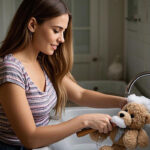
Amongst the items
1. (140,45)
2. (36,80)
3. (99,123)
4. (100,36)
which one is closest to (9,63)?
(36,80)

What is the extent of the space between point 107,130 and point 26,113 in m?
0.28

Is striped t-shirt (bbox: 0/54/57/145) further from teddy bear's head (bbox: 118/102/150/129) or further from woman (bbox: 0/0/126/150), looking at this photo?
teddy bear's head (bbox: 118/102/150/129)

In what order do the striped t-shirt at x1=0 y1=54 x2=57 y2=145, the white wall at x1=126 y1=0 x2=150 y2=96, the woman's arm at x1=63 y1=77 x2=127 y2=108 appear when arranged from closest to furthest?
the striped t-shirt at x1=0 y1=54 x2=57 y2=145
the woman's arm at x1=63 y1=77 x2=127 y2=108
the white wall at x1=126 y1=0 x2=150 y2=96

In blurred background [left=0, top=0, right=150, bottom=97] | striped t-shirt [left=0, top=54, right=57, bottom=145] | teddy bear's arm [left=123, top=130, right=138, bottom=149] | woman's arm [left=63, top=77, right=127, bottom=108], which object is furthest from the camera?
blurred background [left=0, top=0, right=150, bottom=97]

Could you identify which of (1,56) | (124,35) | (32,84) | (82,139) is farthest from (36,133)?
(124,35)

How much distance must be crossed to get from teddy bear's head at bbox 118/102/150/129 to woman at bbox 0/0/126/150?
5 cm

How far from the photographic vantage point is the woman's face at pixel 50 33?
3.54 ft

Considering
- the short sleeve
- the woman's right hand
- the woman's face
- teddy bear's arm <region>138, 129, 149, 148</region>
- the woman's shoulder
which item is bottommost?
teddy bear's arm <region>138, 129, 149, 148</region>

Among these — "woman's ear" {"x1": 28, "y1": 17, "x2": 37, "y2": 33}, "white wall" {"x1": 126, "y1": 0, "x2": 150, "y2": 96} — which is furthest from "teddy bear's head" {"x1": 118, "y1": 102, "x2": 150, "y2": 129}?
"white wall" {"x1": 126, "y1": 0, "x2": 150, "y2": 96}

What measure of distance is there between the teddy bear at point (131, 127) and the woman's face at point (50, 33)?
0.37m

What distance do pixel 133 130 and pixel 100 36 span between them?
6.94 feet

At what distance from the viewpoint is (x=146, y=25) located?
2.06 m

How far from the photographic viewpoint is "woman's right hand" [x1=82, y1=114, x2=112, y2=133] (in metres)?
0.95

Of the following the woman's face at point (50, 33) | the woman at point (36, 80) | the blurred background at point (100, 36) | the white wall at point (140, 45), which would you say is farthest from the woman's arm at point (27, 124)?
the blurred background at point (100, 36)
